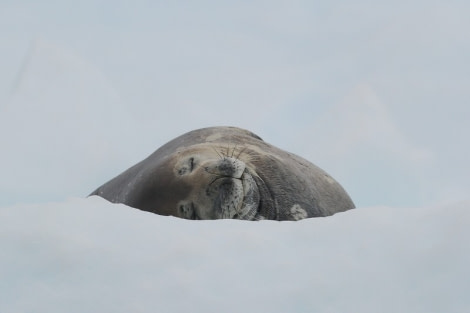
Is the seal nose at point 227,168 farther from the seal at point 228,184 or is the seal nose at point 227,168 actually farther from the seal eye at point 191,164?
the seal eye at point 191,164

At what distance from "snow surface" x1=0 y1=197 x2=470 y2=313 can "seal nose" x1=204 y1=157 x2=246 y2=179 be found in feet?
10.9

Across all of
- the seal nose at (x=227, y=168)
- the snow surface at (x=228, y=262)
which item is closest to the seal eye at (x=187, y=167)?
the seal nose at (x=227, y=168)

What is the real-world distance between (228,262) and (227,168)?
3.64m

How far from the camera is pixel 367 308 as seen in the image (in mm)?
4102

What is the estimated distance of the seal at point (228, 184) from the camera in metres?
7.80

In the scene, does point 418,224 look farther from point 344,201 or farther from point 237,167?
point 344,201

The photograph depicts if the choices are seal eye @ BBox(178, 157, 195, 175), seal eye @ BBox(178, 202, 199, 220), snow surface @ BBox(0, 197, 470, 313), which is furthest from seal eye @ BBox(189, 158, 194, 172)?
snow surface @ BBox(0, 197, 470, 313)

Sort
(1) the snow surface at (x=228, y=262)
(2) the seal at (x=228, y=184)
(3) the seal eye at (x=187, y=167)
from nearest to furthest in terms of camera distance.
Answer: (1) the snow surface at (x=228, y=262) < (2) the seal at (x=228, y=184) < (3) the seal eye at (x=187, y=167)

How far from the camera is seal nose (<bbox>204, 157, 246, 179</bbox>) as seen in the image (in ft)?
25.6

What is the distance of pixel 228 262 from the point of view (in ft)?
13.8

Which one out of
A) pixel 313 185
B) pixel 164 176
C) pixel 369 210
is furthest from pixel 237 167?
pixel 369 210

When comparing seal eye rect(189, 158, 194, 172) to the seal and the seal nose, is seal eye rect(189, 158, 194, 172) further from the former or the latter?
the seal nose

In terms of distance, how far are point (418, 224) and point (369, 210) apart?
21 cm

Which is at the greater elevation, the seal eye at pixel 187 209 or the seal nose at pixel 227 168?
the seal nose at pixel 227 168
